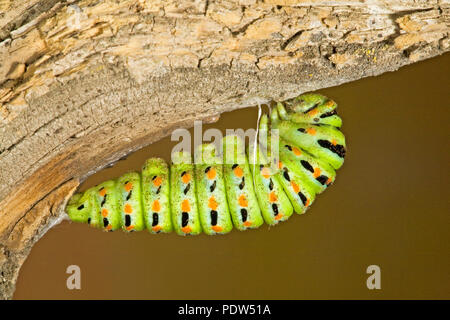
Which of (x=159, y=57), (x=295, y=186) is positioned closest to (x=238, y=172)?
(x=295, y=186)

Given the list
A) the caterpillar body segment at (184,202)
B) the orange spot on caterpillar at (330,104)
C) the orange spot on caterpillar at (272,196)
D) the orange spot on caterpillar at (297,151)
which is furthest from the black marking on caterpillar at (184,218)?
the orange spot on caterpillar at (330,104)

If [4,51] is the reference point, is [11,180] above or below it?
below

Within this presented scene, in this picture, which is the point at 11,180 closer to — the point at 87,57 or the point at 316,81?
the point at 87,57

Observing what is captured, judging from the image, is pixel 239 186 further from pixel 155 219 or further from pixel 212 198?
pixel 155 219

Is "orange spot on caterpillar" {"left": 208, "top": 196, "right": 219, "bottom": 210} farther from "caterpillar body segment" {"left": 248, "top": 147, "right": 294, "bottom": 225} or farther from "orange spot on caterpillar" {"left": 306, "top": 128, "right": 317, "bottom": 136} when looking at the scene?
"orange spot on caterpillar" {"left": 306, "top": 128, "right": 317, "bottom": 136}

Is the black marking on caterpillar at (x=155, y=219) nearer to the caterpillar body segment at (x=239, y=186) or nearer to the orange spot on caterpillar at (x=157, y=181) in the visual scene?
the orange spot on caterpillar at (x=157, y=181)

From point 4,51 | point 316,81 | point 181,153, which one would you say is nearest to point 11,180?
point 4,51
